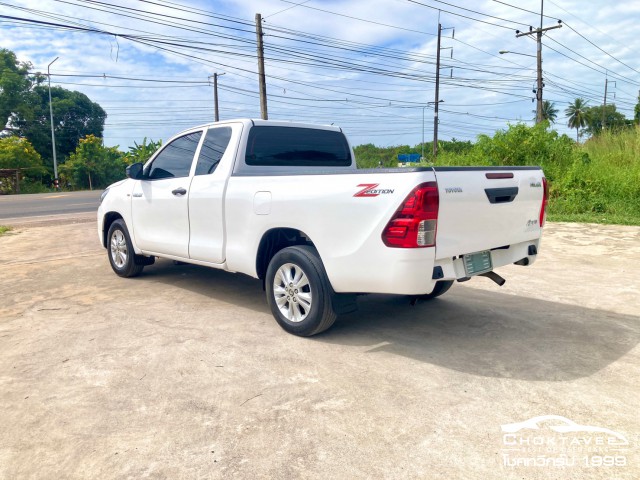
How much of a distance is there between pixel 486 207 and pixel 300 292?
1718 millimetres

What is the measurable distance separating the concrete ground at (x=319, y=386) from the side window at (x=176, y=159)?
145 centimetres

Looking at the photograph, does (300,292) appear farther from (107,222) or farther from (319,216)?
(107,222)

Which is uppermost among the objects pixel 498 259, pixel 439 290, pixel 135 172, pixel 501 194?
pixel 135 172

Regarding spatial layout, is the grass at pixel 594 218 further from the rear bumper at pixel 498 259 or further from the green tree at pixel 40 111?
the green tree at pixel 40 111

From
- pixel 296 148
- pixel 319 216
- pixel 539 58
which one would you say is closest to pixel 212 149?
pixel 296 148

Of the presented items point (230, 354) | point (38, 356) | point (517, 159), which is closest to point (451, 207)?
point (230, 354)

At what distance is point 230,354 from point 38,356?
155 cm

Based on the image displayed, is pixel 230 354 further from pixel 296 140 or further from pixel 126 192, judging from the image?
pixel 126 192

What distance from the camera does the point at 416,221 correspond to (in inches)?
144

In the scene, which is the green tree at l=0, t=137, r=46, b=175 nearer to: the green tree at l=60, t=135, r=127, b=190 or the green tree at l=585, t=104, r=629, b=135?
the green tree at l=60, t=135, r=127, b=190

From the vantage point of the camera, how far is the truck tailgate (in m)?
3.86

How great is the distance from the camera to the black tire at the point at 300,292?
169 inches

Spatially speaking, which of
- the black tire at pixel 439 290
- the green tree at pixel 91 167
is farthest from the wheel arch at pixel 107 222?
the green tree at pixel 91 167

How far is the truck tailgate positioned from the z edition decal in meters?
0.39
